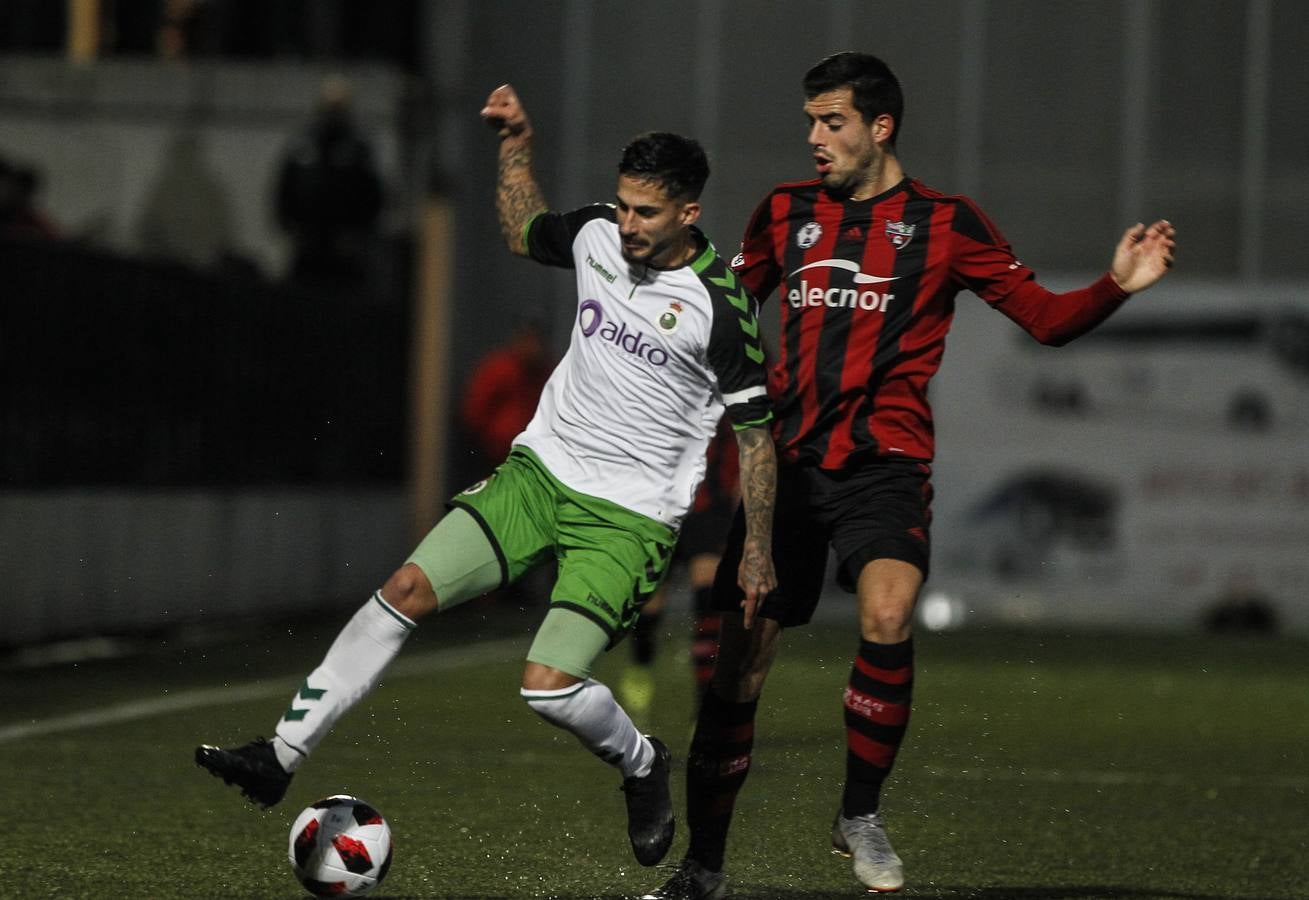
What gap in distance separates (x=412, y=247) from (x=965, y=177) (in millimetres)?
5034

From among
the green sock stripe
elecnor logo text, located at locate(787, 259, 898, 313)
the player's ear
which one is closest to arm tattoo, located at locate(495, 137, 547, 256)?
elecnor logo text, located at locate(787, 259, 898, 313)

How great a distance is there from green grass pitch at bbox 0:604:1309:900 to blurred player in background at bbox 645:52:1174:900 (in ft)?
1.44

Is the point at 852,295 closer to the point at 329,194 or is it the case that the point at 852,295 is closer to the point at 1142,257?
the point at 1142,257

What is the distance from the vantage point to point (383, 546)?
18.2m

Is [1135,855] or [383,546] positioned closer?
[1135,855]

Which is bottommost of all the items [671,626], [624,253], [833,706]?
[671,626]

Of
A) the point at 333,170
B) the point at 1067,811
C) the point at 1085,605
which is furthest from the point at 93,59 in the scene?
the point at 1067,811

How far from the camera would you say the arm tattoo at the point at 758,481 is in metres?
6.00

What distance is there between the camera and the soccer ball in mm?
5816

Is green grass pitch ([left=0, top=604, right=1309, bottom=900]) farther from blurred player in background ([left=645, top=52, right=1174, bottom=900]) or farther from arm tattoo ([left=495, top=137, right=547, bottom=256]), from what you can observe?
arm tattoo ([left=495, top=137, right=547, bottom=256])

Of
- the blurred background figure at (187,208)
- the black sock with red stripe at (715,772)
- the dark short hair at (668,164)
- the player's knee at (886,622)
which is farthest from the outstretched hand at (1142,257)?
the blurred background figure at (187,208)

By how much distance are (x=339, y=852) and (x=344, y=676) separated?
42 centimetres

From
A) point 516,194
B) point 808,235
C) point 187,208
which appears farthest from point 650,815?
point 187,208

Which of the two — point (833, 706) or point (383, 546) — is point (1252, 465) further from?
point (833, 706)
